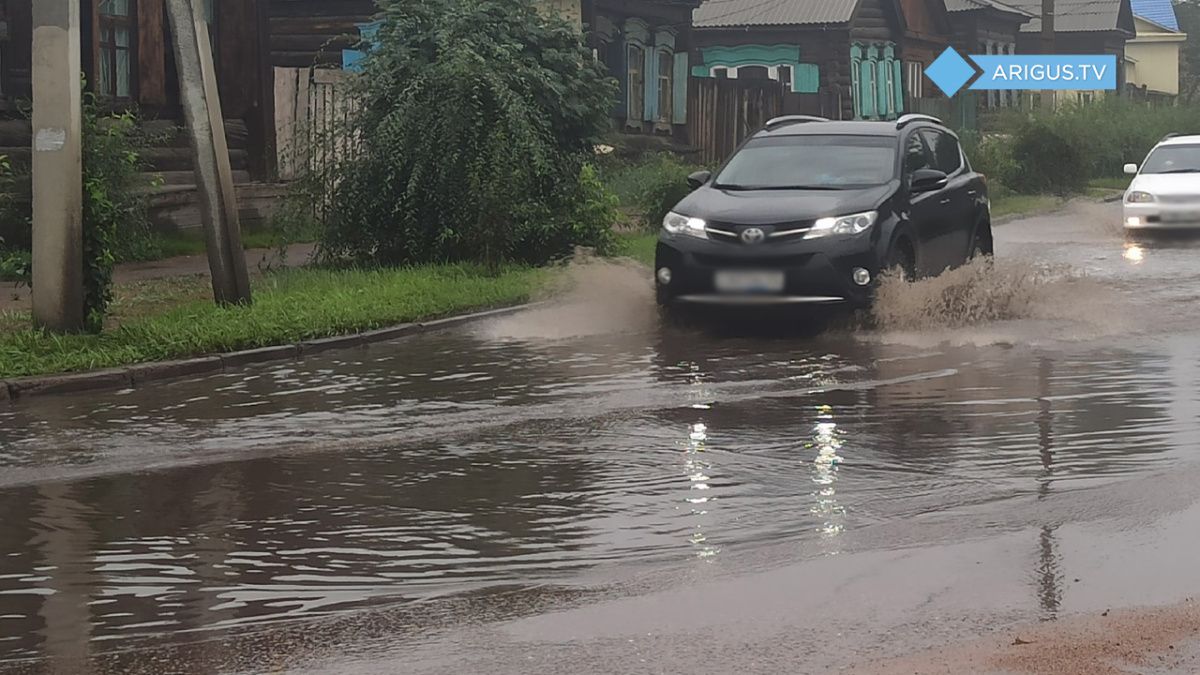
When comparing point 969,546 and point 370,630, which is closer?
point 370,630

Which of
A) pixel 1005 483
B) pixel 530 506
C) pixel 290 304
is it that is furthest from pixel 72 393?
pixel 1005 483

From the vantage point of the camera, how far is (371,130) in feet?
61.3

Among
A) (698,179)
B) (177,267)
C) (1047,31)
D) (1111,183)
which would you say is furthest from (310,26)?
(1111,183)

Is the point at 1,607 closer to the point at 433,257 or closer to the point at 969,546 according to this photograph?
the point at 969,546

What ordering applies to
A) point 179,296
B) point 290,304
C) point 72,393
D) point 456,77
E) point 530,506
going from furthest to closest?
point 456,77 → point 179,296 → point 290,304 → point 72,393 → point 530,506

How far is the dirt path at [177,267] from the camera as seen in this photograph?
653 inches

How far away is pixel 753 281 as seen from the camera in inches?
533

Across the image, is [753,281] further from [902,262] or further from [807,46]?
[807,46]

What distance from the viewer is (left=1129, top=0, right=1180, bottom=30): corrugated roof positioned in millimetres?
90375

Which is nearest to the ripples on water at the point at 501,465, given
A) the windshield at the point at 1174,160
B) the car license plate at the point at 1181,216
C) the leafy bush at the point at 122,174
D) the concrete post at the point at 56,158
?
the concrete post at the point at 56,158

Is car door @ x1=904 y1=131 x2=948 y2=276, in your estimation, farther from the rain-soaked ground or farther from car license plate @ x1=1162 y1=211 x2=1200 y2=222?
car license plate @ x1=1162 y1=211 x2=1200 y2=222

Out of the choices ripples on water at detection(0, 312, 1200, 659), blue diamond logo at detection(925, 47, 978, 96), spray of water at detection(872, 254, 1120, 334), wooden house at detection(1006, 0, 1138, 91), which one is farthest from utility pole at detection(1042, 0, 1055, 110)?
ripples on water at detection(0, 312, 1200, 659)

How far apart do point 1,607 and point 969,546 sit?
134 inches

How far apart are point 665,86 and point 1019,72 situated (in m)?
27.2
